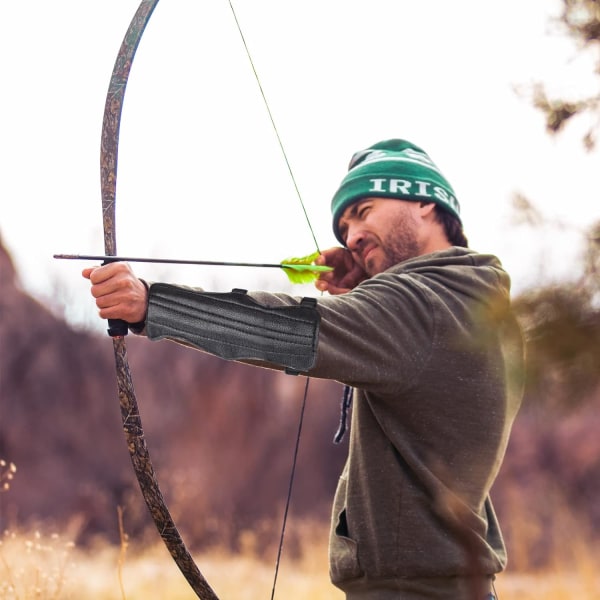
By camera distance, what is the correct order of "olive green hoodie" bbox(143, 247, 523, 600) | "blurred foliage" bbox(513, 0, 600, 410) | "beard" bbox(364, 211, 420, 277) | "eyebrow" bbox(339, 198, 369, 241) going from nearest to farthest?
"blurred foliage" bbox(513, 0, 600, 410), "olive green hoodie" bbox(143, 247, 523, 600), "beard" bbox(364, 211, 420, 277), "eyebrow" bbox(339, 198, 369, 241)

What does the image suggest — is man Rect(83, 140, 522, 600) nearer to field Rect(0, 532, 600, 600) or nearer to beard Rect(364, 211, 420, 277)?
beard Rect(364, 211, 420, 277)

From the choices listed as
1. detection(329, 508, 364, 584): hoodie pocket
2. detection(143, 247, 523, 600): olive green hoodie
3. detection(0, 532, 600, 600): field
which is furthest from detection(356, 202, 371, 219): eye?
detection(0, 532, 600, 600): field

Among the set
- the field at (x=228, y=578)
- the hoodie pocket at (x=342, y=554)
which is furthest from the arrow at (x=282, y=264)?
the field at (x=228, y=578)

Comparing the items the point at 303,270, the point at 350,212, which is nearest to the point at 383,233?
the point at 350,212

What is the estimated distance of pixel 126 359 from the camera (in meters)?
2.09

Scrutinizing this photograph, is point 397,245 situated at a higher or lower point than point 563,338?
higher

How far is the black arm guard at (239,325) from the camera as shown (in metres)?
1.74

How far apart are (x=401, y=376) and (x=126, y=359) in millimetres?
613

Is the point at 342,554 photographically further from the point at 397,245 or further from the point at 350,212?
the point at 350,212

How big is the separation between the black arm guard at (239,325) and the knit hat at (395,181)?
74 centimetres

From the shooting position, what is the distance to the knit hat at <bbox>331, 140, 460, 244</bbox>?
2.42 meters

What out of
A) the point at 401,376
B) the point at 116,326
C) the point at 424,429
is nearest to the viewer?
the point at 116,326

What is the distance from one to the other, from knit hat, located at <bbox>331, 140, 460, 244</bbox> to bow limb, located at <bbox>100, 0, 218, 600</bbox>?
2.12 feet

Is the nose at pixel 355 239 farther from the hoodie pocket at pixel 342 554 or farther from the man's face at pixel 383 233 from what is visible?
the hoodie pocket at pixel 342 554
